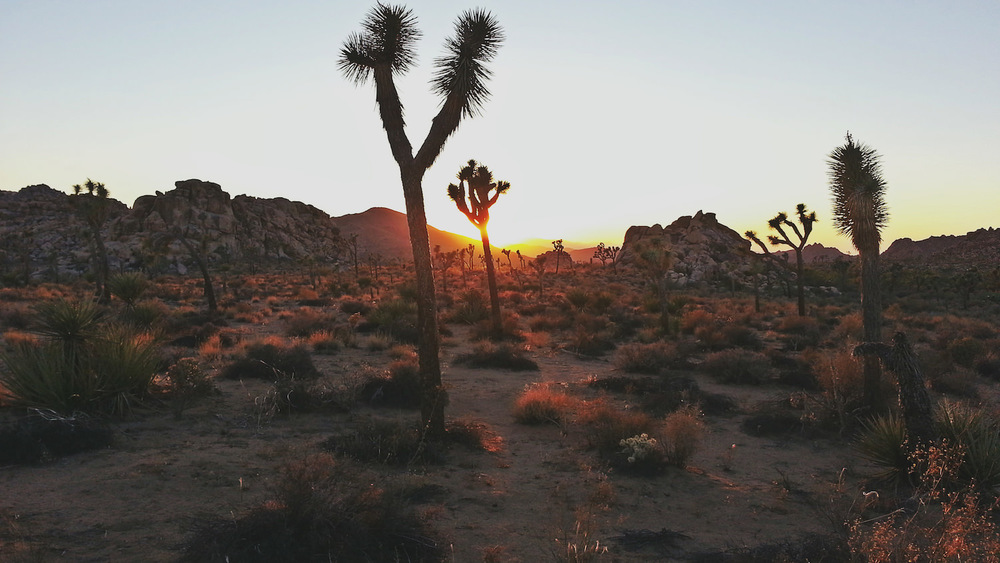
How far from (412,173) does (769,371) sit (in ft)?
36.1

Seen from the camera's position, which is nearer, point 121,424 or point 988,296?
point 121,424

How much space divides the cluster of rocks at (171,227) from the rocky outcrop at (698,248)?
53.1 metres

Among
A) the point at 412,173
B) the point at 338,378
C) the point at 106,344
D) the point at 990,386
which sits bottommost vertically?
the point at 990,386

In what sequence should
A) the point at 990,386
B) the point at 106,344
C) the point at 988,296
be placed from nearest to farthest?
the point at 106,344, the point at 990,386, the point at 988,296

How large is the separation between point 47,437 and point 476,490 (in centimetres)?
565

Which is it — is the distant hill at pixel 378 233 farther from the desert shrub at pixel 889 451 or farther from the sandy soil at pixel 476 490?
the desert shrub at pixel 889 451

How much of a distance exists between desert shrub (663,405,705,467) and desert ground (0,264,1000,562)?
29 millimetres

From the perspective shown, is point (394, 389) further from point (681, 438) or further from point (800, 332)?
point (800, 332)

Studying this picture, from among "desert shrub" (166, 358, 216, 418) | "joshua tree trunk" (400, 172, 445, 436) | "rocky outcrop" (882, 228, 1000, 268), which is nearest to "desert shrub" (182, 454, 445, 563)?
"joshua tree trunk" (400, 172, 445, 436)

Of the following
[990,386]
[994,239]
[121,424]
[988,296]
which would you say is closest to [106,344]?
[121,424]

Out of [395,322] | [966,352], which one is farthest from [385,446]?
[966,352]

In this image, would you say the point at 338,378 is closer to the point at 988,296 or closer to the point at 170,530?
the point at 170,530

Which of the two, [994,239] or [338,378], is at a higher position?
[994,239]

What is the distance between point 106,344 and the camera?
9.34 metres
